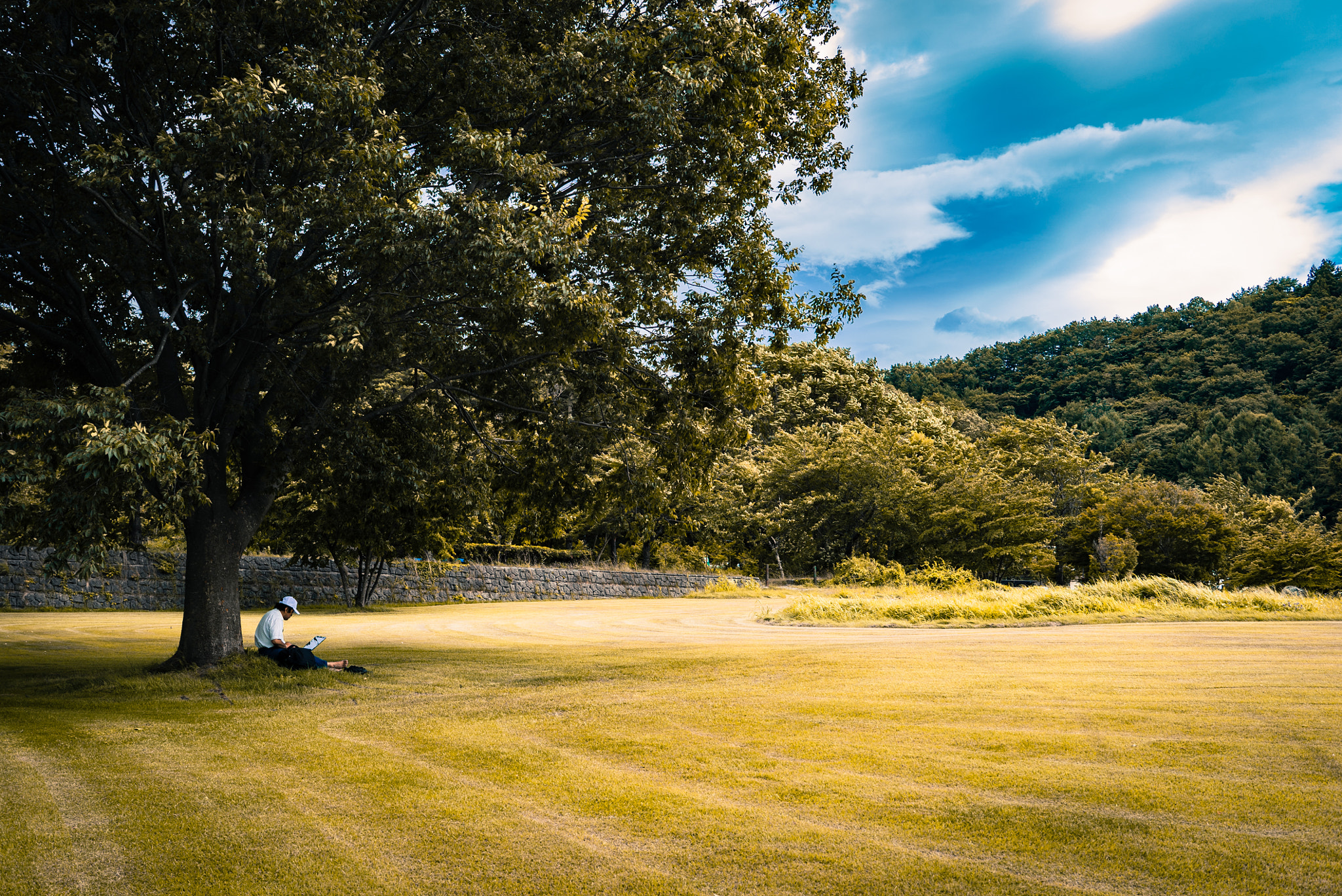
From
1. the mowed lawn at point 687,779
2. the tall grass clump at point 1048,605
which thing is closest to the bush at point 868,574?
the tall grass clump at point 1048,605

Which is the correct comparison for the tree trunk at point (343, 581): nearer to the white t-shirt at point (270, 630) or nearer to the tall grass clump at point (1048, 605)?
the tall grass clump at point (1048, 605)

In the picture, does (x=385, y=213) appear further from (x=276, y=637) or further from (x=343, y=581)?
(x=343, y=581)

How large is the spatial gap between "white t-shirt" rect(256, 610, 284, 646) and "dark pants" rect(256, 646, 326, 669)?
4cm

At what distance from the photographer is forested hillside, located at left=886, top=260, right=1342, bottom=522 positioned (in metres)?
60.2

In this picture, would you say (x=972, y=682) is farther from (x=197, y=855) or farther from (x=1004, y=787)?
(x=197, y=855)

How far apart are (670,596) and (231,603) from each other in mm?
25092

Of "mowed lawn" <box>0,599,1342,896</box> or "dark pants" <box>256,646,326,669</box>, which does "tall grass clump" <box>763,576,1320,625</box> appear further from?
"dark pants" <box>256,646,326,669</box>

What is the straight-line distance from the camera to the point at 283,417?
11.8 m

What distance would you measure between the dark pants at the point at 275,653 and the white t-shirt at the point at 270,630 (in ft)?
0.13

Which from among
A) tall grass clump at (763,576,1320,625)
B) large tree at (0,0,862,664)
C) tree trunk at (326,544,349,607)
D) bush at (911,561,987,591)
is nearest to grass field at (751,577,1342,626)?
tall grass clump at (763,576,1320,625)

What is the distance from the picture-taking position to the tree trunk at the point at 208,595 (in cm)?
970

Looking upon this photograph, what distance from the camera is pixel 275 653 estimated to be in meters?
9.49

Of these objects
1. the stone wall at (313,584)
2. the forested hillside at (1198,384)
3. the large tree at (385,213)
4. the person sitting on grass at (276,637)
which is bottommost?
the stone wall at (313,584)

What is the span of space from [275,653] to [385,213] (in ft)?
17.7
